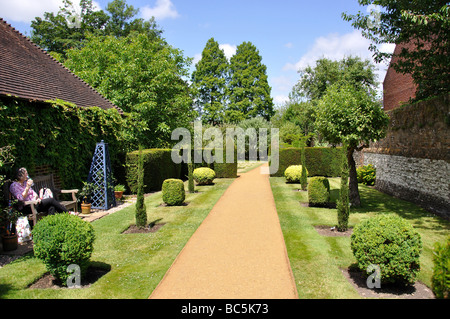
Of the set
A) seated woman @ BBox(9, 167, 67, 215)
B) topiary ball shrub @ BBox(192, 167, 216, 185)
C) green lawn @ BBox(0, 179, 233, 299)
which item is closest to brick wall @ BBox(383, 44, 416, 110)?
topiary ball shrub @ BBox(192, 167, 216, 185)

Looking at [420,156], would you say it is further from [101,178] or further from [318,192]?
[101,178]

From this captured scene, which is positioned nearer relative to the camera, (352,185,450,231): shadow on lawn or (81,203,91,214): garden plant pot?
(352,185,450,231): shadow on lawn

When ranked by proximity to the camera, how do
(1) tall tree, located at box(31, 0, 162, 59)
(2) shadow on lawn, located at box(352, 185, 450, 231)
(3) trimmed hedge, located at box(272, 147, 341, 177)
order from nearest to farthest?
(2) shadow on lawn, located at box(352, 185, 450, 231) < (3) trimmed hedge, located at box(272, 147, 341, 177) < (1) tall tree, located at box(31, 0, 162, 59)

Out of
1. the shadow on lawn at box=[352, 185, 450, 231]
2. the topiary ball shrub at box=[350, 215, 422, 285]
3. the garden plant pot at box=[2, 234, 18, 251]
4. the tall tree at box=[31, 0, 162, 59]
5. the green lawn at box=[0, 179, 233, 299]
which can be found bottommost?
the shadow on lawn at box=[352, 185, 450, 231]

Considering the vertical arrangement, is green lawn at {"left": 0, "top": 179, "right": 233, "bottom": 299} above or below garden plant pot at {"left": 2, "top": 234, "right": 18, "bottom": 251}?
below

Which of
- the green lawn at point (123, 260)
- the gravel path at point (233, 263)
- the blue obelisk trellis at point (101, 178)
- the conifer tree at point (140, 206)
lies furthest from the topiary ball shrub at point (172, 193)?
the conifer tree at point (140, 206)

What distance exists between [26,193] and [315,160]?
62.8 feet

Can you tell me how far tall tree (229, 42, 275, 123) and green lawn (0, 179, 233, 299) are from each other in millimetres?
37920

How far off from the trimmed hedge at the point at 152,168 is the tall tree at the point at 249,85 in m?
29.3

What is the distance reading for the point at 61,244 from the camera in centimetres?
557

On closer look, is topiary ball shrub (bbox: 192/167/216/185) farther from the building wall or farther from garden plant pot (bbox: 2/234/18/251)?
garden plant pot (bbox: 2/234/18/251)

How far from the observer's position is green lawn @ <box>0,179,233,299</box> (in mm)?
5523

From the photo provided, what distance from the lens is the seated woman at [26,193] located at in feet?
27.3

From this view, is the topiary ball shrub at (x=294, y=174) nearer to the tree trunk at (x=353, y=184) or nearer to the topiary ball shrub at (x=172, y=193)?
the tree trunk at (x=353, y=184)
